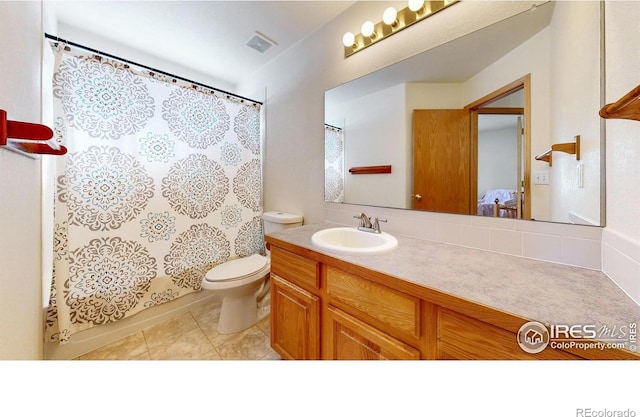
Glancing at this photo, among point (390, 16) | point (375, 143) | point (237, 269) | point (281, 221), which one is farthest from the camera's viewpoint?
point (281, 221)

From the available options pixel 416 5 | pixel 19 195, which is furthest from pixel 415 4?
pixel 19 195

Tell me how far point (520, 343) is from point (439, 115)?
3.29ft

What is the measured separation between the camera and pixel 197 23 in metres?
1.53

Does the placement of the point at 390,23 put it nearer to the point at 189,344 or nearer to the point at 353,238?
the point at 353,238

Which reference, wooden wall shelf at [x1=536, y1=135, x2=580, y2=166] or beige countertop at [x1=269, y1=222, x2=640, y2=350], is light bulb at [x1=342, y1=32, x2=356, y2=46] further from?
beige countertop at [x1=269, y1=222, x2=640, y2=350]

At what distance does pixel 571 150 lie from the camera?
764mm

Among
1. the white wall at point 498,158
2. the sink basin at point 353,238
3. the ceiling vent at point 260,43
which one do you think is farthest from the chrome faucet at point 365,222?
the ceiling vent at point 260,43

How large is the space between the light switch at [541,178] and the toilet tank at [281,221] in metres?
1.40

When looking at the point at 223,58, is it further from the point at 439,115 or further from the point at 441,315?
the point at 441,315

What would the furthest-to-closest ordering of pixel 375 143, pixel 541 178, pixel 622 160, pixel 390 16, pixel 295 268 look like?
pixel 375 143, pixel 390 16, pixel 295 268, pixel 541 178, pixel 622 160

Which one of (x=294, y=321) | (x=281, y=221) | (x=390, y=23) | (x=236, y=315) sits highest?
(x=390, y=23)

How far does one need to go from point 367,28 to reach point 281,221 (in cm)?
145

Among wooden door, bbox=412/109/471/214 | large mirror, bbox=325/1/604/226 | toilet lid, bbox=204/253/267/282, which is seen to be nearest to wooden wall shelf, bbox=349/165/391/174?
large mirror, bbox=325/1/604/226
